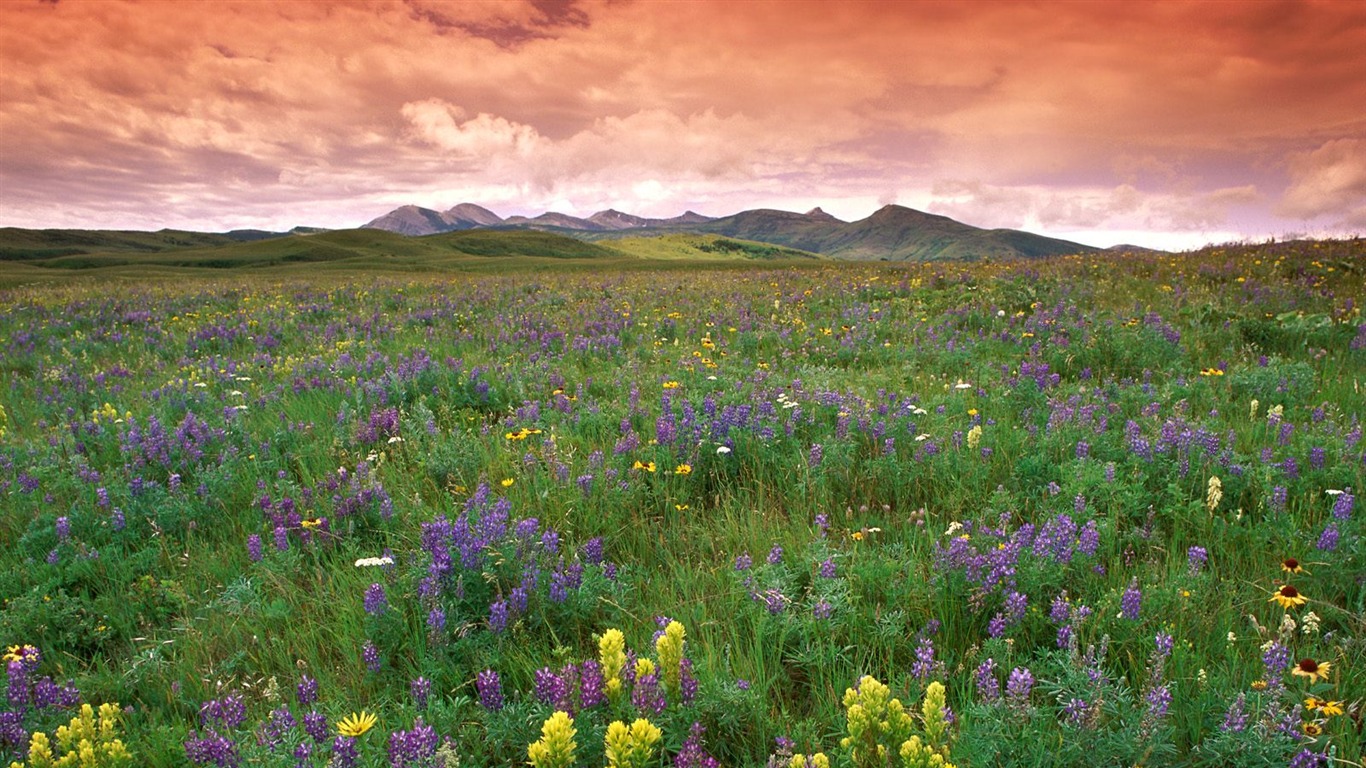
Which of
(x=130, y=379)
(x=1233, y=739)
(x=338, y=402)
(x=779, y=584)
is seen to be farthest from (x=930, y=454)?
(x=130, y=379)

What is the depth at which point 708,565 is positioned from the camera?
12.6ft

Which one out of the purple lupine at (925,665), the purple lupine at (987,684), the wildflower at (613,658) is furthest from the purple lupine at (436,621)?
the purple lupine at (987,684)

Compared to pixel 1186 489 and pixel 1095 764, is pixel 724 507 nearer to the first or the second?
pixel 1095 764

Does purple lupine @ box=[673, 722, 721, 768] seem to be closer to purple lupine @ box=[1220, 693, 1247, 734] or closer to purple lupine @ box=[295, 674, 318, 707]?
purple lupine @ box=[295, 674, 318, 707]

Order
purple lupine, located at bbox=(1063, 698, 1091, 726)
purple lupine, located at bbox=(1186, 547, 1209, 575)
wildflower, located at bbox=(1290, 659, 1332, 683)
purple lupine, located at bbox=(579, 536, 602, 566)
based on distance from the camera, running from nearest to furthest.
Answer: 1. purple lupine, located at bbox=(1063, 698, 1091, 726)
2. wildflower, located at bbox=(1290, 659, 1332, 683)
3. purple lupine, located at bbox=(1186, 547, 1209, 575)
4. purple lupine, located at bbox=(579, 536, 602, 566)

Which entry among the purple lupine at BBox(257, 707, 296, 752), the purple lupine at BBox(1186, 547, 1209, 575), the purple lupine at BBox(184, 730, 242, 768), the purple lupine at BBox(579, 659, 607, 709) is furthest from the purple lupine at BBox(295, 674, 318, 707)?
the purple lupine at BBox(1186, 547, 1209, 575)

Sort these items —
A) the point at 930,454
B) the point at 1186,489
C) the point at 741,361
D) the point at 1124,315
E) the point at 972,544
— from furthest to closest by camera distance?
the point at 1124,315 < the point at 741,361 < the point at 930,454 < the point at 1186,489 < the point at 972,544

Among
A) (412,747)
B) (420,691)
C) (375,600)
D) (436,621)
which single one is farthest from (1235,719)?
(375,600)

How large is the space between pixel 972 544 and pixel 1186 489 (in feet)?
6.16

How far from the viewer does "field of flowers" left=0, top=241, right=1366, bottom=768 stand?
8.07ft

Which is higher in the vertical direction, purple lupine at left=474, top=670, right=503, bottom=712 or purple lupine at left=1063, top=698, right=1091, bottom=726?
purple lupine at left=1063, top=698, right=1091, bottom=726

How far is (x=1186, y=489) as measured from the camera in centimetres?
434

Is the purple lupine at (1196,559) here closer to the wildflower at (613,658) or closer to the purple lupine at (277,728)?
the wildflower at (613,658)

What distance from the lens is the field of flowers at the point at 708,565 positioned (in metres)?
2.46
